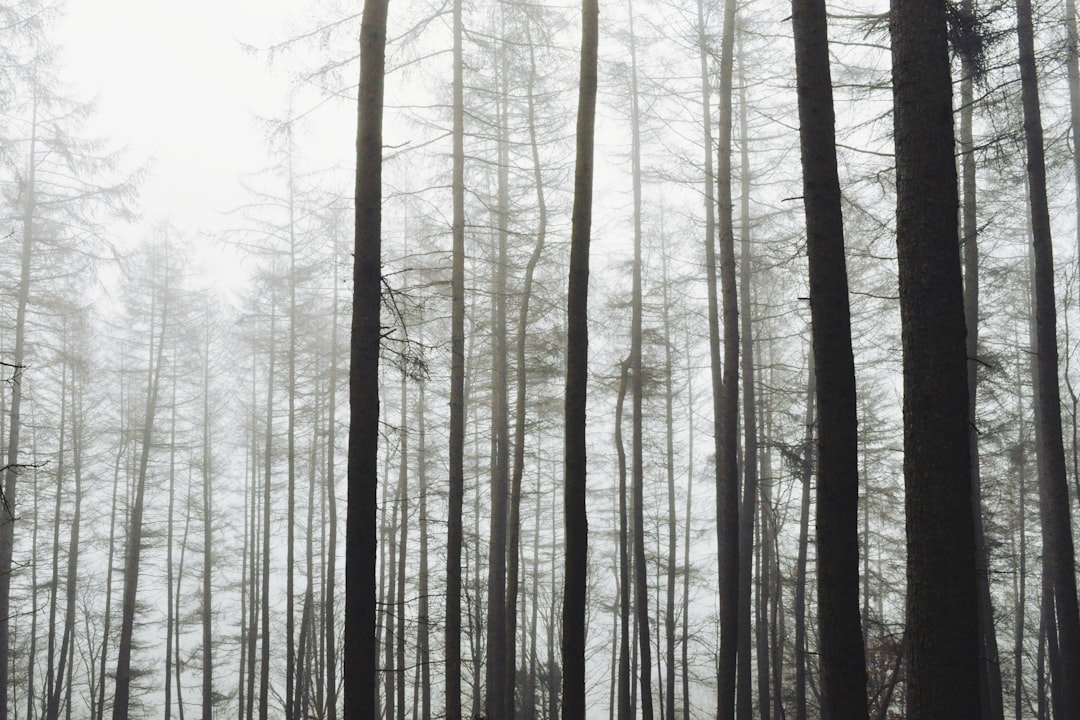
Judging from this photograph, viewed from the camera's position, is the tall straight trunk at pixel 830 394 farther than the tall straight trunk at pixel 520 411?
No

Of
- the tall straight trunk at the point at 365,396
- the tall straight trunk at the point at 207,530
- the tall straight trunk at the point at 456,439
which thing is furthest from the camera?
the tall straight trunk at the point at 207,530

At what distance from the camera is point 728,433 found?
11336 mm

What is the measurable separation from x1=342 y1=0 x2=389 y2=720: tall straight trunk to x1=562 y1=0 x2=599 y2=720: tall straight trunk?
7.11 feet

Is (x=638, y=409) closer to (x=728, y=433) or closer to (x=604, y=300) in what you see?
(x=728, y=433)

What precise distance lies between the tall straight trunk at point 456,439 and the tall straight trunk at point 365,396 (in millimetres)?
4010

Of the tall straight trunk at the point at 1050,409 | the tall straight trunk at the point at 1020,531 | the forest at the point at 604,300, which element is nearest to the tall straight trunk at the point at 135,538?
the forest at the point at 604,300

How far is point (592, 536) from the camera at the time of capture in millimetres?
28719

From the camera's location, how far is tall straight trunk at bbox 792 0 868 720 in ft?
19.2

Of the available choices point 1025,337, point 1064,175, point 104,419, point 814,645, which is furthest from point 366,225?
point 1025,337

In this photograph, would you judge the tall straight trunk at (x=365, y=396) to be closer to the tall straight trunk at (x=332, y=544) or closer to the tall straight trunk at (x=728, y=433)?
the tall straight trunk at (x=728, y=433)

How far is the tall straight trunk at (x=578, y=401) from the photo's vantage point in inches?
319

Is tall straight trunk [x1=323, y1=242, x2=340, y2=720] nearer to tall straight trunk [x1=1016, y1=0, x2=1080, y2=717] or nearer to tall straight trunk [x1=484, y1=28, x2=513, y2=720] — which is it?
tall straight trunk [x1=484, y1=28, x2=513, y2=720]

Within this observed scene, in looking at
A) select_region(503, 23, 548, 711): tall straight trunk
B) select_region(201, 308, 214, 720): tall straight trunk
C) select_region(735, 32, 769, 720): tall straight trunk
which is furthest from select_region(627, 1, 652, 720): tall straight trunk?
select_region(201, 308, 214, 720): tall straight trunk

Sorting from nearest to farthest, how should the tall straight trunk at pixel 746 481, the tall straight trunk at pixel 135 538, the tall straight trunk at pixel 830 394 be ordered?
the tall straight trunk at pixel 830 394
the tall straight trunk at pixel 746 481
the tall straight trunk at pixel 135 538
